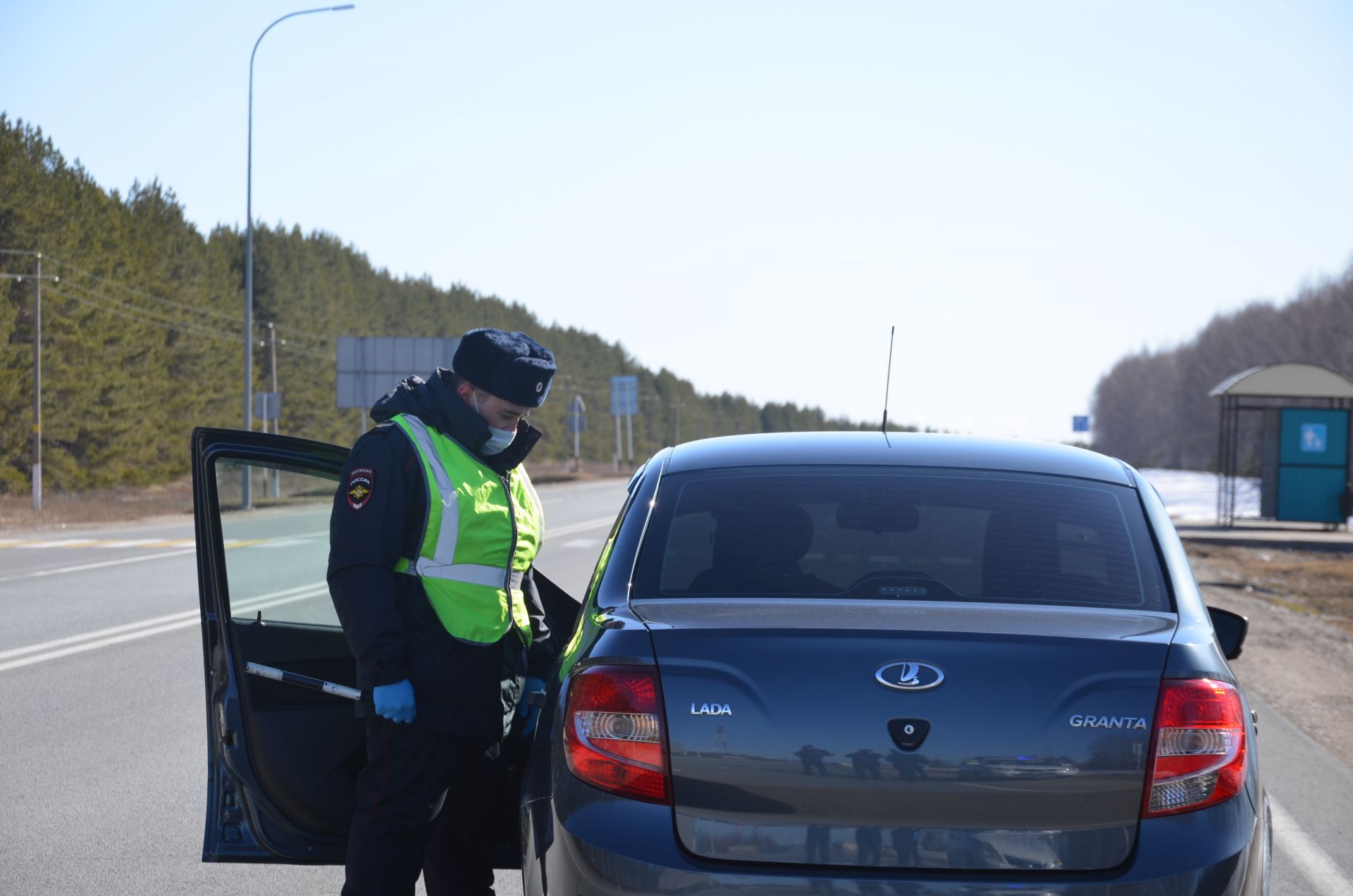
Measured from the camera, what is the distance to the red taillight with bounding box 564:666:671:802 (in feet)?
9.50

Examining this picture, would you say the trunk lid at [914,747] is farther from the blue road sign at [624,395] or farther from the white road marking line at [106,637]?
the blue road sign at [624,395]

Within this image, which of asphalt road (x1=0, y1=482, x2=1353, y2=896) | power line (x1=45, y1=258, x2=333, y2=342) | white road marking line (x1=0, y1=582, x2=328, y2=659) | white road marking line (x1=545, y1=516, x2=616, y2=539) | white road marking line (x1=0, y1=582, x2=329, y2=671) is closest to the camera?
asphalt road (x1=0, y1=482, x2=1353, y2=896)

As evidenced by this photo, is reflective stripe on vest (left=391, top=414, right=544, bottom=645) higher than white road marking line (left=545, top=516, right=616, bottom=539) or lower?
higher

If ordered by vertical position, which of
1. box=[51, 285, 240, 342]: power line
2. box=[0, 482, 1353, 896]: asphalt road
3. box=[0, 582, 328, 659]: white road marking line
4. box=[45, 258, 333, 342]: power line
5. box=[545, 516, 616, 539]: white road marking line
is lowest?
box=[545, 516, 616, 539]: white road marking line

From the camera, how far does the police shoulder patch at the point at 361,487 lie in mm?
3664

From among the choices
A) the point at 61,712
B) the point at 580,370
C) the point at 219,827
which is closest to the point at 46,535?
the point at 61,712

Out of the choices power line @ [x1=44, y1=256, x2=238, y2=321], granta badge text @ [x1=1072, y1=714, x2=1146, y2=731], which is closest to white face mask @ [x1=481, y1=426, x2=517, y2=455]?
granta badge text @ [x1=1072, y1=714, x2=1146, y2=731]

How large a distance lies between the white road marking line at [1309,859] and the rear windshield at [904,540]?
1.98 m

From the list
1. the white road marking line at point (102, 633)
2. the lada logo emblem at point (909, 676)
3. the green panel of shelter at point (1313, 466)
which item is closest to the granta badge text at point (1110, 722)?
the lada logo emblem at point (909, 676)

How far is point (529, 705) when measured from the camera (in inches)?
171

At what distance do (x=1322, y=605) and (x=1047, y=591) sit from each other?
1651cm

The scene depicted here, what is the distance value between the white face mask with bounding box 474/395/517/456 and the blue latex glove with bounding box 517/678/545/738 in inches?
30.2

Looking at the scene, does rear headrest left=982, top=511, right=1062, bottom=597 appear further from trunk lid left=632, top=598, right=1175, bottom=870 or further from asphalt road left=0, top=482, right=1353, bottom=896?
asphalt road left=0, top=482, right=1353, bottom=896

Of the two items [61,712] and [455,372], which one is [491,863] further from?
[61,712]
